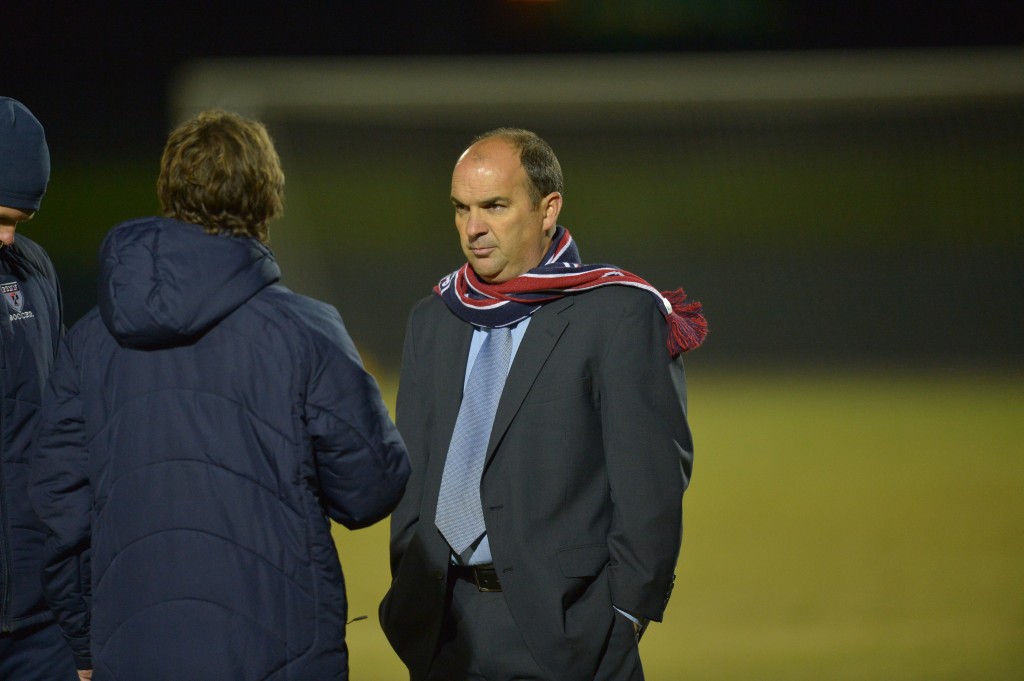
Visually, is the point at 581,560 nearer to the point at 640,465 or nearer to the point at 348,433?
the point at 640,465

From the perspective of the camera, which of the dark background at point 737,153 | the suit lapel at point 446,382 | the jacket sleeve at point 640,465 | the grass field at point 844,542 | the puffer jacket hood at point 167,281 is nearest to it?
the puffer jacket hood at point 167,281

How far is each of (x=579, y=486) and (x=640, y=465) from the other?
0.31 feet

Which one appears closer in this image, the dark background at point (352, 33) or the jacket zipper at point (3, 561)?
the jacket zipper at point (3, 561)

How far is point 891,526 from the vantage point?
4.29 metres

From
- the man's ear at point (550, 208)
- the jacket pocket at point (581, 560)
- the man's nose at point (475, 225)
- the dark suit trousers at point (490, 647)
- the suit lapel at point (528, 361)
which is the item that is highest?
the man's ear at point (550, 208)

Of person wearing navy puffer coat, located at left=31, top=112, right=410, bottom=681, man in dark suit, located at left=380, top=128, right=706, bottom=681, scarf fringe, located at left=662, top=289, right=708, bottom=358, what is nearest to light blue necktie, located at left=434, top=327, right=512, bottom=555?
man in dark suit, located at left=380, top=128, right=706, bottom=681

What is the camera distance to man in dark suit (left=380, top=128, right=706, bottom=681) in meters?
1.60

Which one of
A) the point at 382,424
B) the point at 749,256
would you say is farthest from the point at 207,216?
the point at 749,256

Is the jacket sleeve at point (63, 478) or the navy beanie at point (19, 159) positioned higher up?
the navy beanie at point (19, 159)

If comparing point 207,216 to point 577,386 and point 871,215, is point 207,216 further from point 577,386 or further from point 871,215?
point 871,215

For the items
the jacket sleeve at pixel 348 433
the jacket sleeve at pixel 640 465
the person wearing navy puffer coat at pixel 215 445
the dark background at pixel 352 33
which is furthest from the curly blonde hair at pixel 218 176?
the dark background at pixel 352 33

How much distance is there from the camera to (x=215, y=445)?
4.15 feet

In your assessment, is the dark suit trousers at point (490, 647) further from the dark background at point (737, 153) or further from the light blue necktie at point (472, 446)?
the dark background at point (737, 153)

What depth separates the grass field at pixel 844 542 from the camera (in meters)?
2.98
